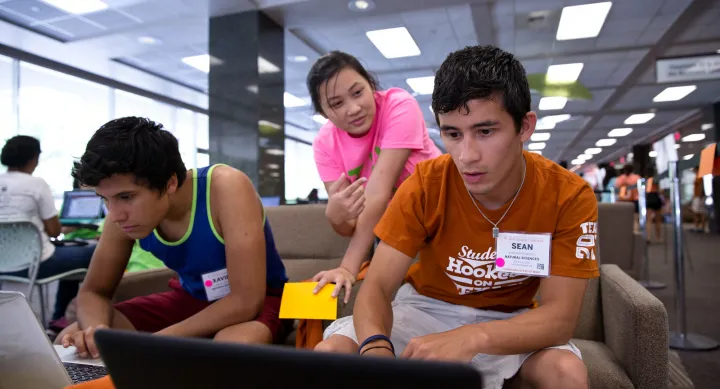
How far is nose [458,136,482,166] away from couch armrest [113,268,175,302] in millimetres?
1211

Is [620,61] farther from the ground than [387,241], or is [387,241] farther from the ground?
[620,61]

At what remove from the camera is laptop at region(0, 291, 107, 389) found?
0.61 metres

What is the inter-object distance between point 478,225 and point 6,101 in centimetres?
715

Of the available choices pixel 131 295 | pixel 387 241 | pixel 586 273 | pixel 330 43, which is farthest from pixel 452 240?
pixel 330 43

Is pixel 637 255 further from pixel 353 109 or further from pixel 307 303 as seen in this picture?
pixel 307 303

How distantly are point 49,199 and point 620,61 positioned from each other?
24.7ft

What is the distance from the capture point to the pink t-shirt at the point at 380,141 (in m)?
1.54

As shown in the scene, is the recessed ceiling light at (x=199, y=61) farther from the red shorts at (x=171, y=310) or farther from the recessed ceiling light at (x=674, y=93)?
the recessed ceiling light at (x=674, y=93)

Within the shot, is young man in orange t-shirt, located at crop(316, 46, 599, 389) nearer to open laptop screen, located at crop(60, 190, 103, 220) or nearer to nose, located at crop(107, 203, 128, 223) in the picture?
nose, located at crop(107, 203, 128, 223)

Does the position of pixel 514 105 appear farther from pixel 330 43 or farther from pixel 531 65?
pixel 531 65

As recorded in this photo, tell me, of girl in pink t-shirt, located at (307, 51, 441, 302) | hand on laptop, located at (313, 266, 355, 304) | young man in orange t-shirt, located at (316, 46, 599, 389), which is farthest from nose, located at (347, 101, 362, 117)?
hand on laptop, located at (313, 266, 355, 304)

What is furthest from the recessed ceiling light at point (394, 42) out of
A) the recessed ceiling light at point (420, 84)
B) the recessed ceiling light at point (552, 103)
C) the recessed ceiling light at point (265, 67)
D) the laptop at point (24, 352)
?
the laptop at point (24, 352)

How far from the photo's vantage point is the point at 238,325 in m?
1.21

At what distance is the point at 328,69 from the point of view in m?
1.51
